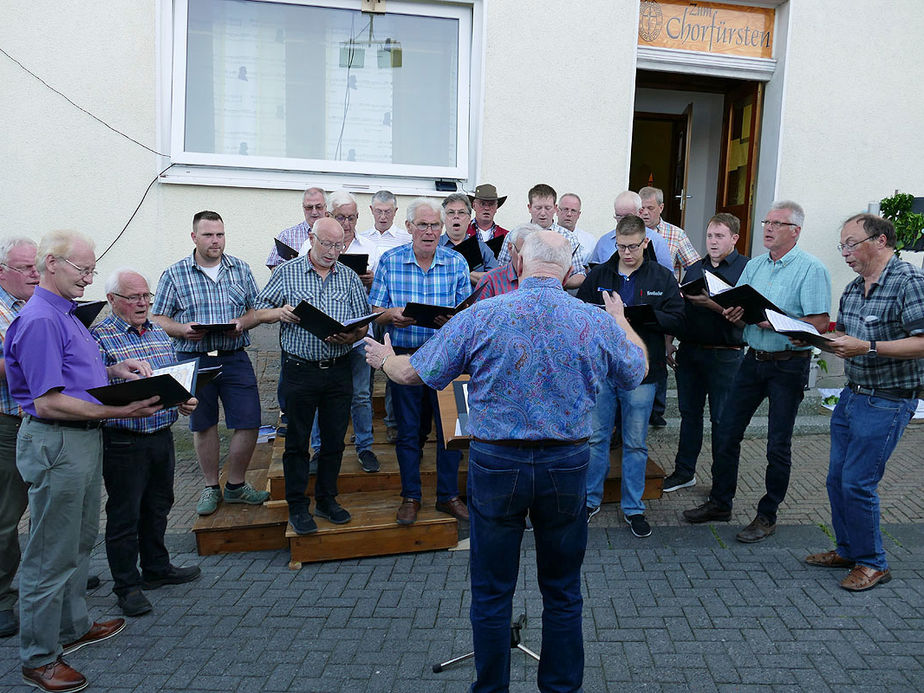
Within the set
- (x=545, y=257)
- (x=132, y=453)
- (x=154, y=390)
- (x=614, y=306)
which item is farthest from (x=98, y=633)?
(x=614, y=306)

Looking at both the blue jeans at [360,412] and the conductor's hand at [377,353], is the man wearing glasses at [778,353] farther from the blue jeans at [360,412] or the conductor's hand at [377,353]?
the blue jeans at [360,412]

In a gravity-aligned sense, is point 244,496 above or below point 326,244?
below

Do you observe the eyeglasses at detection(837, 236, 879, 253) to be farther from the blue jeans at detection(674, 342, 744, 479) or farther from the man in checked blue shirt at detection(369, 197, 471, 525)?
the man in checked blue shirt at detection(369, 197, 471, 525)

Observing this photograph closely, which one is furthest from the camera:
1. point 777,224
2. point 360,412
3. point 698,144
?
point 698,144

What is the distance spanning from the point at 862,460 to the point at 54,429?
4.49 metres

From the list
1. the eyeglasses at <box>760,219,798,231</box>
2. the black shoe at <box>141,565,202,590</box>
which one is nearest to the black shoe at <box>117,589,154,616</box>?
the black shoe at <box>141,565,202,590</box>

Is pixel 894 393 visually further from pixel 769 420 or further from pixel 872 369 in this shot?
pixel 769 420

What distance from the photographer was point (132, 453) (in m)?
3.87

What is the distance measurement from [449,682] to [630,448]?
2354mm

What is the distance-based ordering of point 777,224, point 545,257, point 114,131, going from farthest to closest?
point 114,131
point 777,224
point 545,257

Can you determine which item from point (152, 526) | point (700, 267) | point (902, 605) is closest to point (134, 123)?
point (152, 526)

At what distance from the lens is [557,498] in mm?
2795

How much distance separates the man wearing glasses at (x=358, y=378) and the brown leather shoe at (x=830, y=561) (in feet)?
10.3

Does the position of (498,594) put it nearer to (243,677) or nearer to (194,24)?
(243,677)
